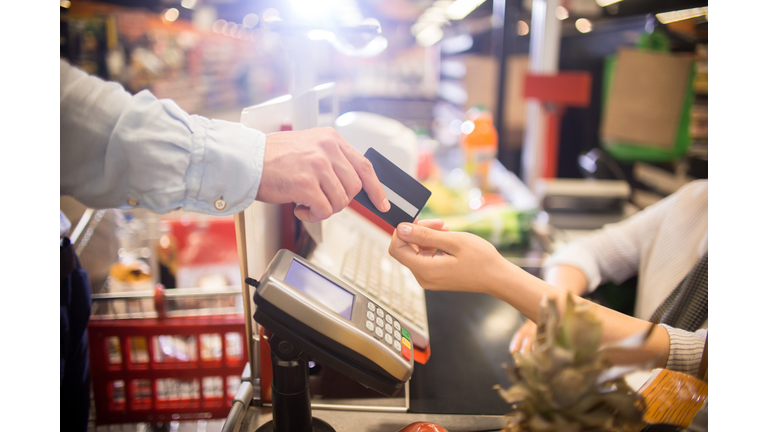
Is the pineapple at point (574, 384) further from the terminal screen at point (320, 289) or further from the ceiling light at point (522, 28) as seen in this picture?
the ceiling light at point (522, 28)

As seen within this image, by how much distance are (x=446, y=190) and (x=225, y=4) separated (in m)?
4.29

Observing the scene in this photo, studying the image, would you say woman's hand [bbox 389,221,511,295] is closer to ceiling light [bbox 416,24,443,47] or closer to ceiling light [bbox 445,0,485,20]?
ceiling light [bbox 445,0,485,20]

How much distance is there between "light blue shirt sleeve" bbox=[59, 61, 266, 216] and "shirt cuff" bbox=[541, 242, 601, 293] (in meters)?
1.20

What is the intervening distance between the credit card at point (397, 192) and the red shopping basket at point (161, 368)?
1.90 ft

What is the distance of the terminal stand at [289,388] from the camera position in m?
0.66

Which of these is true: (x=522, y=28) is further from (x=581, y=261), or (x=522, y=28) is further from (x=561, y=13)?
(x=581, y=261)

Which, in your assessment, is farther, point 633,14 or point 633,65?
point 633,65

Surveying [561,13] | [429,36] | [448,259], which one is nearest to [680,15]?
[561,13]

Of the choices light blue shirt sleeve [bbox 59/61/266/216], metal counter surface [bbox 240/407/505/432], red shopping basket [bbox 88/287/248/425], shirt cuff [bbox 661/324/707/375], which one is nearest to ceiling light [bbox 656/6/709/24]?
shirt cuff [bbox 661/324/707/375]

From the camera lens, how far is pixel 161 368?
3.68 ft

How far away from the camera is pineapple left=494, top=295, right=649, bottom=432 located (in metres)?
0.50
